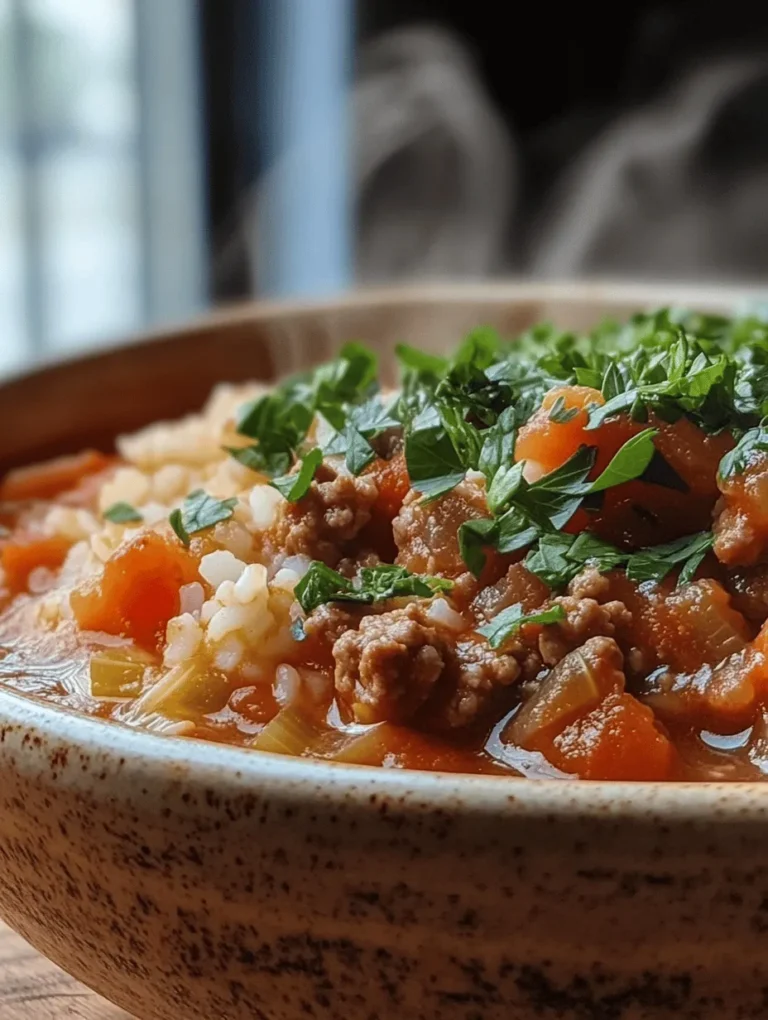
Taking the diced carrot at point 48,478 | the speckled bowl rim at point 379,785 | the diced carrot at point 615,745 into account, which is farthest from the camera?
the diced carrot at point 48,478

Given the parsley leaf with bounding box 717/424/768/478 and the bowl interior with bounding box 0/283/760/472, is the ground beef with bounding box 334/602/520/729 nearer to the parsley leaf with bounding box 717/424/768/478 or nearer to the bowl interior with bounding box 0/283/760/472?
the parsley leaf with bounding box 717/424/768/478

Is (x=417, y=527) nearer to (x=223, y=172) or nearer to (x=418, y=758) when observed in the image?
(x=418, y=758)

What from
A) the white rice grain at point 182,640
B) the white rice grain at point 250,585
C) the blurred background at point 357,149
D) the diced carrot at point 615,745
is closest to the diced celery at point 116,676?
the white rice grain at point 182,640

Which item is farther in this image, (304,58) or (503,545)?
(304,58)

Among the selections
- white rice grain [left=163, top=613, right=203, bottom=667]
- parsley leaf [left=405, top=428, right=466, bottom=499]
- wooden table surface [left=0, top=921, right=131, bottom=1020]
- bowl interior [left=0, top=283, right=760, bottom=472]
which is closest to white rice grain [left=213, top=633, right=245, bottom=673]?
white rice grain [left=163, top=613, right=203, bottom=667]

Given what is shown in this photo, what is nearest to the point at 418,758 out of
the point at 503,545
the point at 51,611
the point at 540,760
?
the point at 540,760

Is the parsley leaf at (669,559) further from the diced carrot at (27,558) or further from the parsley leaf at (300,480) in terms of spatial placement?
the diced carrot at (27,558)
